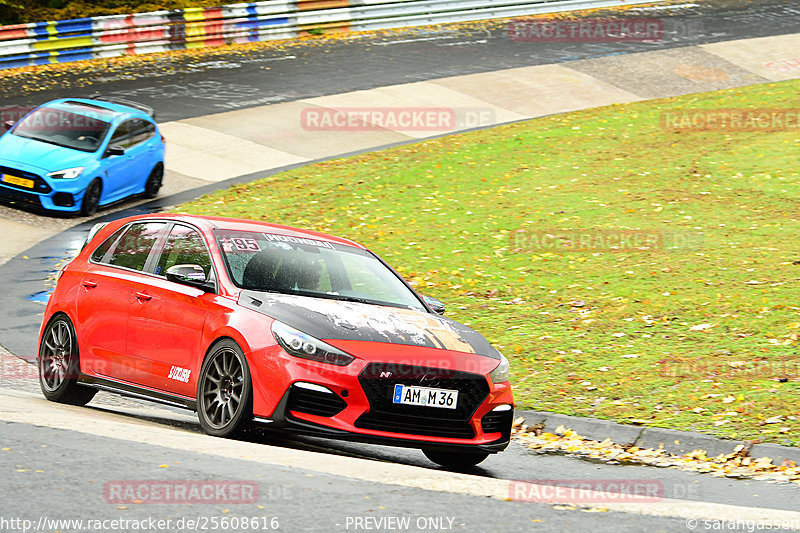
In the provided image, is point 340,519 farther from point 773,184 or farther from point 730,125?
point 730,125

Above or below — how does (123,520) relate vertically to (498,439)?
above

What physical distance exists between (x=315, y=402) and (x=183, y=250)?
1.93 meters

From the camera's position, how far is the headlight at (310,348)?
6863 mm

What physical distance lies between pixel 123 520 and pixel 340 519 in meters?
1.00

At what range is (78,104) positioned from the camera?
19047mm

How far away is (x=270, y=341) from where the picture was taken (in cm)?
695

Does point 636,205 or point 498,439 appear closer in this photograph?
point 498,439

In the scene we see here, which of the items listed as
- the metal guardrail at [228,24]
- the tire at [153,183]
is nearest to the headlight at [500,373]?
the tire at [153,183]

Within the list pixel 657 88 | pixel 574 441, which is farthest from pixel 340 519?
pixel 657 88

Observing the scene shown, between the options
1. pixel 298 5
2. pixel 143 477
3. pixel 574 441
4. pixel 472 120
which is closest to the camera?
pixel 143 477

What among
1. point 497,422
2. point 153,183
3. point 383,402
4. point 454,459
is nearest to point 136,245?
point 383,402
